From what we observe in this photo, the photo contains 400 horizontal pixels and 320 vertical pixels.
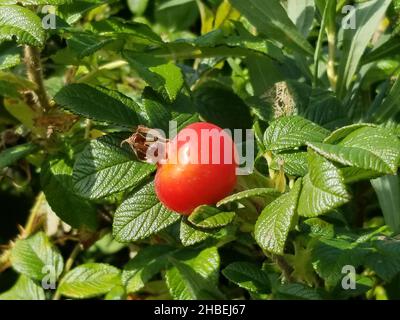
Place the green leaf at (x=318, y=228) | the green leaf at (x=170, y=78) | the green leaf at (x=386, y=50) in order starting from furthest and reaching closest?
the green leaf at (x=386, y=50) → the green leaf at (x=170, y=78) → the green leaf at (x=318, y=228)

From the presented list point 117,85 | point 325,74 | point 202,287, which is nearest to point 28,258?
point 117,85

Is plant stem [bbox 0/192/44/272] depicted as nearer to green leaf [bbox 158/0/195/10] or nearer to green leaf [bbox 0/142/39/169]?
green leaf [bbox 0/142/39/169]

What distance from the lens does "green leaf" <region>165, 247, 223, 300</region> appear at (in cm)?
110

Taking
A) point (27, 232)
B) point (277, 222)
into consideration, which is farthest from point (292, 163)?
point (27, 232)

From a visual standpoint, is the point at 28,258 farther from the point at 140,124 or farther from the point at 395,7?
the point at 395,7

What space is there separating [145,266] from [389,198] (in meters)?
0.49

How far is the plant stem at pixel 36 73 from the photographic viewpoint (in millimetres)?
1535

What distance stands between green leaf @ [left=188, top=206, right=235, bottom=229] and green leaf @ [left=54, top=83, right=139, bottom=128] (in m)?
0.23

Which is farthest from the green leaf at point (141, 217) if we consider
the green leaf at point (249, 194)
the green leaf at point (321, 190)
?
the green leaf at point (321, 190)

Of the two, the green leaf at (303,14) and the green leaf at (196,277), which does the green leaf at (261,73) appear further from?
the green leaf at (196,277)

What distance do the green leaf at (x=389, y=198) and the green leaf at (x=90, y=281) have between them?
20.6 inches

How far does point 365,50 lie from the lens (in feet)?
5.40

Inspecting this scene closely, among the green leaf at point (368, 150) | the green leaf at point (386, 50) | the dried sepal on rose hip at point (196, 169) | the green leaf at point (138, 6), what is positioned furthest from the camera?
the green leaf at point (138, 6)

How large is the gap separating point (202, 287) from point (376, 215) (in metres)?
0.81
